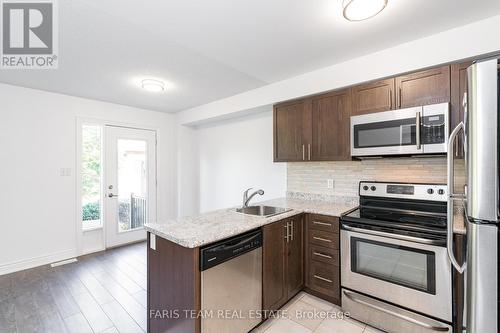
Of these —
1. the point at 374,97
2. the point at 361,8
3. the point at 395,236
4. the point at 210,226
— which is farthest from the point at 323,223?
the point at 361,8

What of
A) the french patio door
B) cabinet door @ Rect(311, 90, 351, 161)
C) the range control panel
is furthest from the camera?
the french patio door

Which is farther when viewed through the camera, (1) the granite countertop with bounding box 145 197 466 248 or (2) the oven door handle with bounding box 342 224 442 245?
(2) the oven door handle with bounding box 342 224 442 245

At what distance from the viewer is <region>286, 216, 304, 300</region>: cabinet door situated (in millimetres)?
2273

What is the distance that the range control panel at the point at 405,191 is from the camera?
2145 mm

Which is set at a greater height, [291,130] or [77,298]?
[291,130]

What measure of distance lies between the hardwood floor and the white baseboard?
115mm

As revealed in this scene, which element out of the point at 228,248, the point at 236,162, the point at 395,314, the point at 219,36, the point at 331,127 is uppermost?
the point at 219,36

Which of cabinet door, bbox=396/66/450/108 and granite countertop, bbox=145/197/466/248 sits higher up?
cabinet door, bbox=396/66/450/108

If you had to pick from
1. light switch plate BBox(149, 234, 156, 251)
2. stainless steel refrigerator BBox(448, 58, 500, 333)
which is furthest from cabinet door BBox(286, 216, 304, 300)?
stainless steel refrigerator BBox(448, 58, 500, 333)

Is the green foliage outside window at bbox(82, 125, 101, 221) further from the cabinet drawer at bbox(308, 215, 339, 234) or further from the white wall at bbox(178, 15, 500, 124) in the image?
the cabinet drawer at bbox(308, 215, 339, 234)

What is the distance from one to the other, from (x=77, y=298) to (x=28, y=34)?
8.22ft

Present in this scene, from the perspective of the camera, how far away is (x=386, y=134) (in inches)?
86.7

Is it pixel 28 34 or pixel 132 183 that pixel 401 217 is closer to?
pixel 28 34

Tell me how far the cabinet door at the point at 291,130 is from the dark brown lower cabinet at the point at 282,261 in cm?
85
